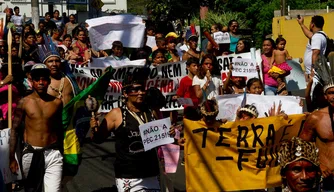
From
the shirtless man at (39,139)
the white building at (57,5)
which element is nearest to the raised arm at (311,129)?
the shirtless man at (39,139)

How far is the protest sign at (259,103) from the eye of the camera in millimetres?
9594

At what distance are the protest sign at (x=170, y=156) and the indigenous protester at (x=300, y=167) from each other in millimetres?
3855

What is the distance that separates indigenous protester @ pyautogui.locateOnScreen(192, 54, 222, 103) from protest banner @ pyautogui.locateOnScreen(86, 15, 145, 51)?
10.8 feet

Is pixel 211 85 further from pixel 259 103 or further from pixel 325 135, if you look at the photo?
pixel 325 135

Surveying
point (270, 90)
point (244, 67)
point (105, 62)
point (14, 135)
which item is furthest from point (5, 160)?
point (105, 62)

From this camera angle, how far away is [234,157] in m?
8.55

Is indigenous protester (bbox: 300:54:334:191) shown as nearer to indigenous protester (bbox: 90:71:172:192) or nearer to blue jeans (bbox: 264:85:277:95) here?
indigenous protester (bbox: 90:71:172:192)

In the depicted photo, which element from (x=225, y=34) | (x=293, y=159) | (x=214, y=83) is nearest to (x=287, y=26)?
(x=225, y=34)

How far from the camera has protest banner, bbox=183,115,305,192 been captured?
8484 mm

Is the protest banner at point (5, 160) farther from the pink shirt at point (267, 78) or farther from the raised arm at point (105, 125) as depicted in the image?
the pink shirt at point (267, 78)

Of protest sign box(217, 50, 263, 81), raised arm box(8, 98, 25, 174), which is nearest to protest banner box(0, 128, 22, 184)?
raised arm box(8, 98, 25, 174)

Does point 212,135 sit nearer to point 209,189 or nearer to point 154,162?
point 209,189

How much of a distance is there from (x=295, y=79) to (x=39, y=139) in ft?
22.2

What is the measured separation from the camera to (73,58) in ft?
49.8
